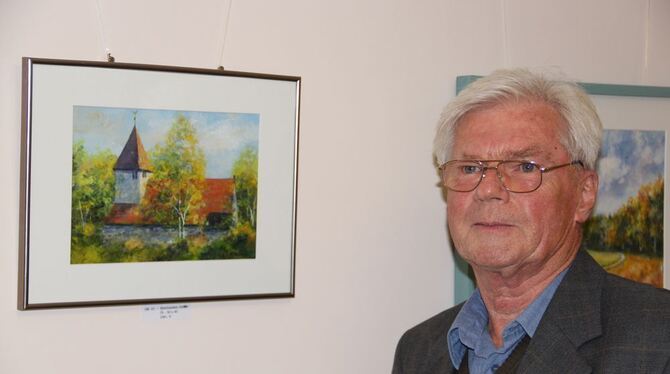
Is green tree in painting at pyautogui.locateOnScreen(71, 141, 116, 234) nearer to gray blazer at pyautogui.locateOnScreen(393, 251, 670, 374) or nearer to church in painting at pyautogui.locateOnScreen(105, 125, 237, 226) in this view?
church in painting at pyautogui.locateOnScreen(105, 125, 237, 226)

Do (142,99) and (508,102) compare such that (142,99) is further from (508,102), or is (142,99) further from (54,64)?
(508,102)

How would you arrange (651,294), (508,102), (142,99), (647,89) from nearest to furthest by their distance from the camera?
(651,294) < (508,102) < (142,99) < (647,89)

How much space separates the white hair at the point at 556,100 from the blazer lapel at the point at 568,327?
242 millimetres

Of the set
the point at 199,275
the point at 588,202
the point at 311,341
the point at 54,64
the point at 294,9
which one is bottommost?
the point at 311,341

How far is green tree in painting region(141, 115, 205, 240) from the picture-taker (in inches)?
67.3

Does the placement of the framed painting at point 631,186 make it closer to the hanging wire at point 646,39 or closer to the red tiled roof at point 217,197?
the hanging wire at point 646,39

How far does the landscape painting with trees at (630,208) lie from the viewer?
2.09 metres

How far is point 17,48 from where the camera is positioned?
5.31 feet

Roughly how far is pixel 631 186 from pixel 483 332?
2.33 feet

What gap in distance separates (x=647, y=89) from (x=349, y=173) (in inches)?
34.5

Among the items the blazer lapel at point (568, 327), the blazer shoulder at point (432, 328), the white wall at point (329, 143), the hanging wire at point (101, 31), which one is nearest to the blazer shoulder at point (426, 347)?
the blazer shoulder at point (432, 328)

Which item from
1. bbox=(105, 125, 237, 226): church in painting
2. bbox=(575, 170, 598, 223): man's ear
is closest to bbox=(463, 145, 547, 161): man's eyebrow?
bbox=(575, 170, 598, 223): man's ear

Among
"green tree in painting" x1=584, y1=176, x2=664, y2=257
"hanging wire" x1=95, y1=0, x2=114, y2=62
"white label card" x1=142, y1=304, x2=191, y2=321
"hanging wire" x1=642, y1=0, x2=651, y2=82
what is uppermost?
"hanging wire" x1=642, y1=0, x2=651, y2=82

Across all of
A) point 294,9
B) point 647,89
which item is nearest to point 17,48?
point 294,9
